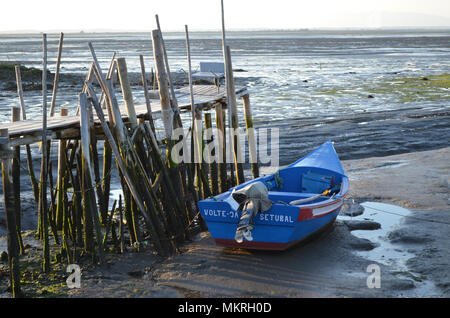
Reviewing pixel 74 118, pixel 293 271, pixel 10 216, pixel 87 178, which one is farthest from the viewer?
pixel 74 118

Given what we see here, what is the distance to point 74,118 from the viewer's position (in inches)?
408

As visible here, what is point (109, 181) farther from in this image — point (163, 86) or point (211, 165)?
point (211, 165)

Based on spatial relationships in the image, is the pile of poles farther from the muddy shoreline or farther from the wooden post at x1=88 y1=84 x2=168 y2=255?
the muddy shoreline

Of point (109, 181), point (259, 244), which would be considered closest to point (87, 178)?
point (109, 181)

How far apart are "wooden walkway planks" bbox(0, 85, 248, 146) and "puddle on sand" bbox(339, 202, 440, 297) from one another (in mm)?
4173

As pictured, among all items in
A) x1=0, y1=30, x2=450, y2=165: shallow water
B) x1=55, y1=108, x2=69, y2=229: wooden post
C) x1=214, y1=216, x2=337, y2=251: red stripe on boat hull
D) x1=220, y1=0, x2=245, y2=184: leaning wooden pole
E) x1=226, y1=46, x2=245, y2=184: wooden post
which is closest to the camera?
x1=214, y1=216, x2=337, y2=251: red stripe on boat hull

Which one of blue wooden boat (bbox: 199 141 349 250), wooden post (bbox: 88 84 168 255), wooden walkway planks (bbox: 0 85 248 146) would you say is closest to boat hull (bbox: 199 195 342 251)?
blue wooden boat (bbox: 199 141 349 250)

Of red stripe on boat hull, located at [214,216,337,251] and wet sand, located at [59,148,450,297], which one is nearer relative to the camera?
wet sand, located at [59,148,450,297]

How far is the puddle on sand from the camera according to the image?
8266 millimetres

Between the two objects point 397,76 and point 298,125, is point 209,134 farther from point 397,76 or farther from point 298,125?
point 397,76

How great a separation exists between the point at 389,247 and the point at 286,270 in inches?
87.1

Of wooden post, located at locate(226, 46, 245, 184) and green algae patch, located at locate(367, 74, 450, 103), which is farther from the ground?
wooden post, located at locate(226, 46, 245, 184)

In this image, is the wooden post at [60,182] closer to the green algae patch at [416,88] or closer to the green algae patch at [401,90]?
the green algae patch at [401,90]

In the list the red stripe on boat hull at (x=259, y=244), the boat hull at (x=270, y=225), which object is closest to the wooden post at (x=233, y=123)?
the boat hull at (x=270, y=225)
